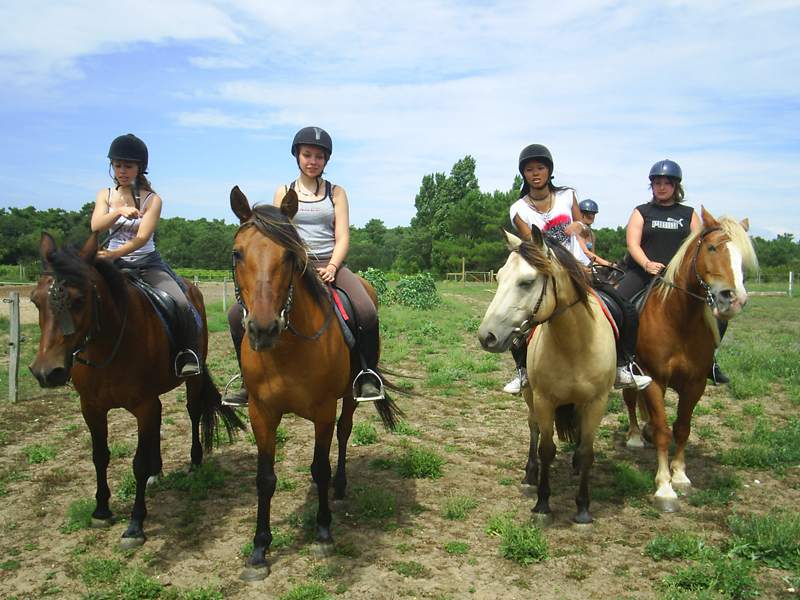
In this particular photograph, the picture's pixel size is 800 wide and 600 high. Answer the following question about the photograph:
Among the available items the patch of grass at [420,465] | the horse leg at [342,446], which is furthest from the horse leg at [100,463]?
the patch of grass at [420,465]

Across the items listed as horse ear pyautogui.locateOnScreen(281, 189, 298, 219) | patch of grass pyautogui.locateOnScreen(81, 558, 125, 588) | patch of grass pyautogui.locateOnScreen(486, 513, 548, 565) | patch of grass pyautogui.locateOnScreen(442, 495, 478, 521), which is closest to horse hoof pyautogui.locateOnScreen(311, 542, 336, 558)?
patch of grass pyautogui.locateOnScreen(442, 495, 478, 521)

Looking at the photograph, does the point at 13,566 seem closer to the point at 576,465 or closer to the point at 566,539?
the point at 566,539

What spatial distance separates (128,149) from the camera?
212 inches

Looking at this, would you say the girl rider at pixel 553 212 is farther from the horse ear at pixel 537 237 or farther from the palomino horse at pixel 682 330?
the horse ear at pixel 537 237

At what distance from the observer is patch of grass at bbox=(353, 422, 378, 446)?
740 centimetres

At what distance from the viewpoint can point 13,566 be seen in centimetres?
443

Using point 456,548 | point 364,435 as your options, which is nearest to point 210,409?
point 364,435

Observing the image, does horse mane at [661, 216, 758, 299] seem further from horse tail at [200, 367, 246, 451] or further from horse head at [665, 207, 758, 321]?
horse tail at [200, 367, 246, 451]

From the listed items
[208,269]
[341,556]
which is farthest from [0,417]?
[208,269]

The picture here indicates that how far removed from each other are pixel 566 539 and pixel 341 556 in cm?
189

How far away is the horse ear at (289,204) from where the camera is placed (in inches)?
165

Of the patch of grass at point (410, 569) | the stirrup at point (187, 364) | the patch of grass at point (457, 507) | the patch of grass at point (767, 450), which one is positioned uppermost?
the stirrup at point (187, 364)

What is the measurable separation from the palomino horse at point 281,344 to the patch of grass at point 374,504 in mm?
686

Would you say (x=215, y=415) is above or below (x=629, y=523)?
above
